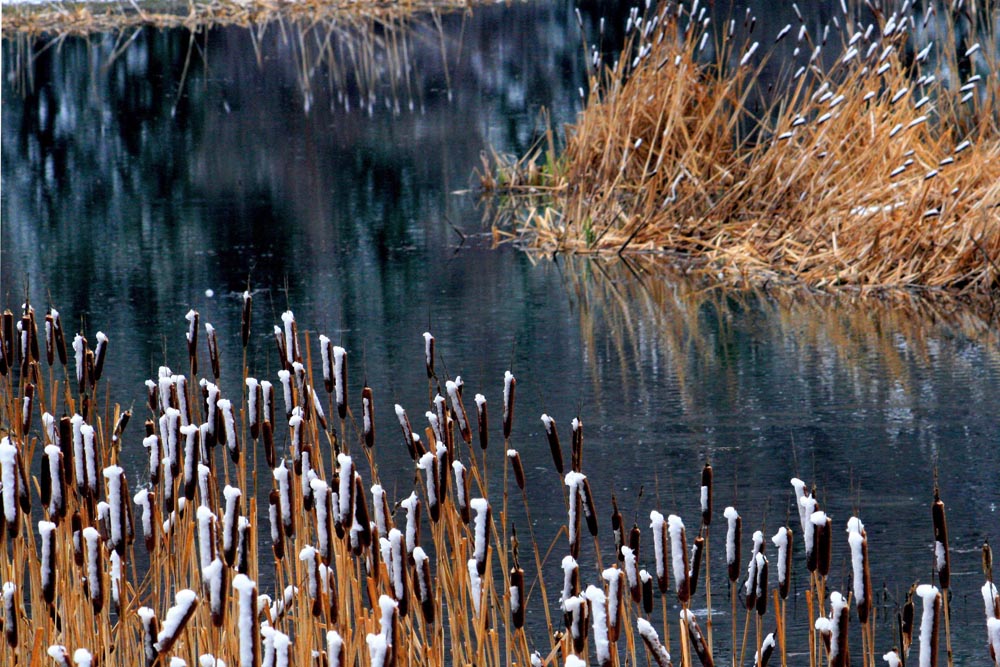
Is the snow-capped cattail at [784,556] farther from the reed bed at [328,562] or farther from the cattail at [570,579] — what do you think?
the cattail at [570,579]

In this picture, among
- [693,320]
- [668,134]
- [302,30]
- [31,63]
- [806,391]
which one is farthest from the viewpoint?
[302,30]

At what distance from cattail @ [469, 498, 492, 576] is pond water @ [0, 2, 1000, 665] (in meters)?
1.52

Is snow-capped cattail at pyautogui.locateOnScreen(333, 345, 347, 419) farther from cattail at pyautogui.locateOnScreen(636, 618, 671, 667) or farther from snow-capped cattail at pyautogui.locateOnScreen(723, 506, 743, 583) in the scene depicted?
cattail at pyautogui.locateOnScreen(636, 618, 671, 667)

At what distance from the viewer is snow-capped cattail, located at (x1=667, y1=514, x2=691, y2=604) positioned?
→ 2.03 meters

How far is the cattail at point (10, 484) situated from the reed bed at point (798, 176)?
525cm

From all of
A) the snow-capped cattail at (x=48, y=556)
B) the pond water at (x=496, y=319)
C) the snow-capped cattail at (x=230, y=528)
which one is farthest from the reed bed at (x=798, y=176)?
the snow-capped cattail at (x=48, y=556)

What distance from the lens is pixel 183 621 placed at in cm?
175

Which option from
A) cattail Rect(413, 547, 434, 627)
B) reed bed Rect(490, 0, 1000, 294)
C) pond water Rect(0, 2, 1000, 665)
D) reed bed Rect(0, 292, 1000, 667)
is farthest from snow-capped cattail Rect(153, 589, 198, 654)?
reed bed Rect(490, 0, 1000, 294)

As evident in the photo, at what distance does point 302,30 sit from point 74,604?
667 inches

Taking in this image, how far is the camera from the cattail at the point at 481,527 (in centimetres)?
212

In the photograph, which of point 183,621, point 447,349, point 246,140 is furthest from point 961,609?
point 246,140

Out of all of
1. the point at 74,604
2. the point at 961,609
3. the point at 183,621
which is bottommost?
the point at 961,609

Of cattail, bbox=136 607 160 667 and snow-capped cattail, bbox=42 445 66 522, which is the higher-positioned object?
snow-capped cattail, bbox=42 445 66 522

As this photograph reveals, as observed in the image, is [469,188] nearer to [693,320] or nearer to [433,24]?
[693,320]
